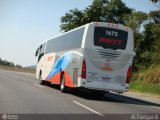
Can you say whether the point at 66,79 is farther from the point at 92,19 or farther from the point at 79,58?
the point at 92,19

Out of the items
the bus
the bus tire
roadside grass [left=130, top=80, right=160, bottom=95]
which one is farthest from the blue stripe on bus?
roadside grass [left=130, top=80, right=160, bottom=95]

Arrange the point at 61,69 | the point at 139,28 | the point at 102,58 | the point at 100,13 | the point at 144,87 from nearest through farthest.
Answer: the point at 102,58, the point at 61,69, the point at 144,87, the point at 139,28, the point at 100,13

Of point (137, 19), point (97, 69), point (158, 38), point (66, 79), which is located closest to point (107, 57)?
point (97, 69)

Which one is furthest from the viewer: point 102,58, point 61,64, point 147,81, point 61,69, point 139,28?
point 139,28

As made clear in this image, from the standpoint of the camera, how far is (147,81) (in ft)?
106

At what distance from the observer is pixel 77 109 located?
14461 millimetres

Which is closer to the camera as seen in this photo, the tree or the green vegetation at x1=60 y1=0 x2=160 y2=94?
the green vegetation at x1=60 y1=0 x2=160 y2=94

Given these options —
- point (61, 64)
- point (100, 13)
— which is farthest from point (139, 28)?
point (61, 64)

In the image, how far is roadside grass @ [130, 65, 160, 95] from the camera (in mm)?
29984

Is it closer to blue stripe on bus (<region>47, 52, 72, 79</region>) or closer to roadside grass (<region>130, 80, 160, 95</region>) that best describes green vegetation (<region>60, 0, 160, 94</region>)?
roadside grass (<region>130, 80, 160, 95</region>)

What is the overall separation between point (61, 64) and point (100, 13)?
2833 cm

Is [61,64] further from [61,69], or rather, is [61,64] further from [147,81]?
[147,81]

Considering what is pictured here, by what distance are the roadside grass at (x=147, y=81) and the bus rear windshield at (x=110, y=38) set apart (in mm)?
9592

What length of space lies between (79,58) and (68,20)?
33.2 metres
